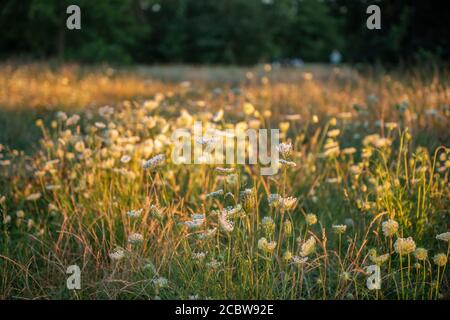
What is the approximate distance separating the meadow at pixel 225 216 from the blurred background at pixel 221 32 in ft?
13.5

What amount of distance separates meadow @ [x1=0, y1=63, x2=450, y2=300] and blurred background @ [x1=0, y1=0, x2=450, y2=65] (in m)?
4.12

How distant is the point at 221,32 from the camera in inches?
1481

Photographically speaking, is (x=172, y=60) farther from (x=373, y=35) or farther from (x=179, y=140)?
(x=179, y=140)

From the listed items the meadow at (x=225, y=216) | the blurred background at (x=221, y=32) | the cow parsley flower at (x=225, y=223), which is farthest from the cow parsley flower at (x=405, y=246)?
the blurred background at (x=221, y=32)

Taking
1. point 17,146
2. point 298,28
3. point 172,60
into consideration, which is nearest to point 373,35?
point 17,146

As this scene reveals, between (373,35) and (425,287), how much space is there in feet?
32.7

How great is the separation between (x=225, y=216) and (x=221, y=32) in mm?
36673

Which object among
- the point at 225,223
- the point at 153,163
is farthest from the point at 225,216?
the point at 153,163

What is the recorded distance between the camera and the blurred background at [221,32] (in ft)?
31.1

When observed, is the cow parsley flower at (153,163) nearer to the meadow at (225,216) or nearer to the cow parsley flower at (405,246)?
the meadow at (225,216)

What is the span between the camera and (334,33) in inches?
1747

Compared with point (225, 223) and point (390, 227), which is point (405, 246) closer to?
point (390, 227)

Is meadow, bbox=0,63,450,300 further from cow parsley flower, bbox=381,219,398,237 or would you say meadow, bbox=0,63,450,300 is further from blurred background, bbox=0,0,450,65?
blurred background, bbox=0,0,450,65
